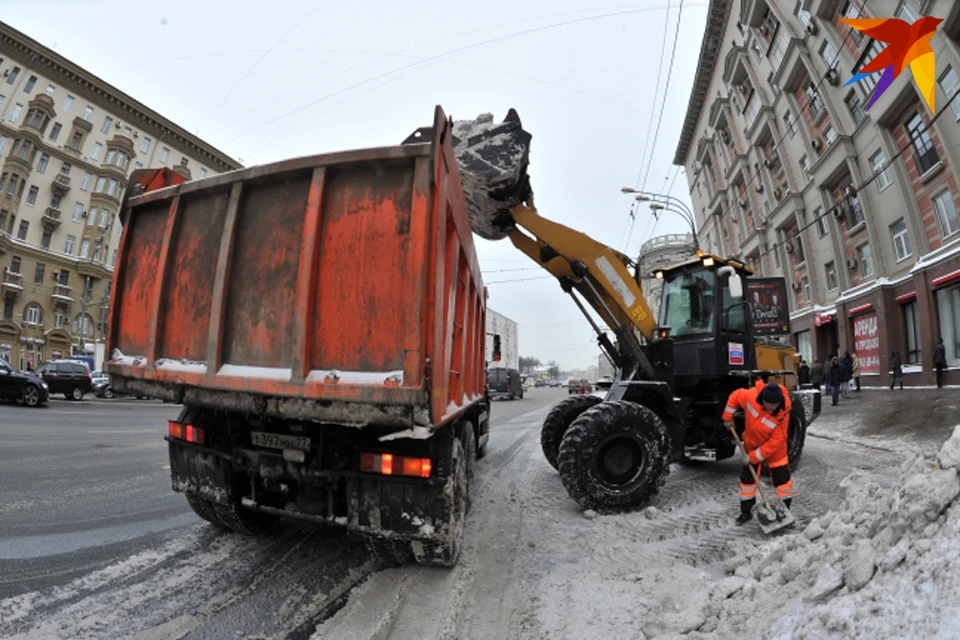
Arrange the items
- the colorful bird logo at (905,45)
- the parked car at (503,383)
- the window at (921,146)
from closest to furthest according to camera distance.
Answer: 1. the colorful bird logo at (905,45)
2. the window at (921,146)
3. the parked car at (503,383)

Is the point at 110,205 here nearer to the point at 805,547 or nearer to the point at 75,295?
the point at 75,295

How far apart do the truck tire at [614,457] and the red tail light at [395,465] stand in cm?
231

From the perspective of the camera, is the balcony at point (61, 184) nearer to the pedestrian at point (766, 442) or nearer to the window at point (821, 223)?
the window at point (821, 223)

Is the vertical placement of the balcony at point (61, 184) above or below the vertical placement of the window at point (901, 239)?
above

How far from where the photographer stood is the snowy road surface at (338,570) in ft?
9.42

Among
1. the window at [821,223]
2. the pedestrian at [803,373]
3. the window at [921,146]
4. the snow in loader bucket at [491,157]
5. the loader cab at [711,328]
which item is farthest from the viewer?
the window at [821,223]

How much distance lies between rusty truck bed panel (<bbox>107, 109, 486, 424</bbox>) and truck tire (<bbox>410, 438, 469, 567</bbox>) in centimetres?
36

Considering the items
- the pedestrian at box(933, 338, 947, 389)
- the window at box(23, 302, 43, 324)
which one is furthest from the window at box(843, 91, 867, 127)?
the window at box(23, 302, 43, 324)

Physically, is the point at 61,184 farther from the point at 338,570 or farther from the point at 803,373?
the point at 803,373

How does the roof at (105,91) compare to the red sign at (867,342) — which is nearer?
the red sign at (867,342)

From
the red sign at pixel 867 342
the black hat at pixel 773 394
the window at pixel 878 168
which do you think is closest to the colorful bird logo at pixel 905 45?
the black hat at pixel 773 394

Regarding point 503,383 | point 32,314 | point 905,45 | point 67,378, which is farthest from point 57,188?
point 905,45

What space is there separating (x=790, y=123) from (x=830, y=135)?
2.90 m

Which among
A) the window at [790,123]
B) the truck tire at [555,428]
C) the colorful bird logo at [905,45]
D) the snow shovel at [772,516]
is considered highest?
the window at [790,123]
